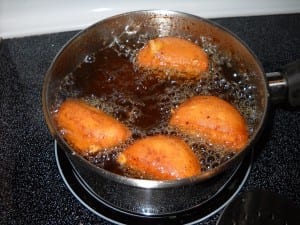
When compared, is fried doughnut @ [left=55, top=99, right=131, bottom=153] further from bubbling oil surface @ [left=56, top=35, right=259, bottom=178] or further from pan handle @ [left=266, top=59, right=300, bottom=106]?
pan handle @ [left=266, top=59, right=300, bottom=106]

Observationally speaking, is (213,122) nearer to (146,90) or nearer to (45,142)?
(146,90)

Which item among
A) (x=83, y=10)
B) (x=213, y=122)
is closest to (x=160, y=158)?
(x=213, y=122)

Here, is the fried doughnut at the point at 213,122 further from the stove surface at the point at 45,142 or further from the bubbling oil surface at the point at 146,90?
the stove surface at the point at 45,142

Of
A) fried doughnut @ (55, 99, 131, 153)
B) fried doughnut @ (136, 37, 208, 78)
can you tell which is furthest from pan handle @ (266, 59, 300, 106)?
fried doughnut @ (55, 99, 131, 153)

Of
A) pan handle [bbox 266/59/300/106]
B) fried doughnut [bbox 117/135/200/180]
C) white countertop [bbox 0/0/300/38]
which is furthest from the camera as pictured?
white countertop [bbox 0/0/300/38]

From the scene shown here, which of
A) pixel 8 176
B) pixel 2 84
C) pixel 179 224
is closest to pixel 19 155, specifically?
pixel 8 176

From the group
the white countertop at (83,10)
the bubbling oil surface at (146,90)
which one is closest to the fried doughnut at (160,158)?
the bubbling oil surface at (146,90)
